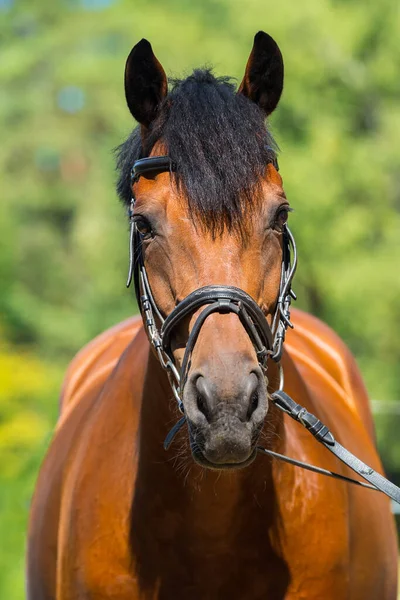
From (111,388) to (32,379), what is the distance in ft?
53.4

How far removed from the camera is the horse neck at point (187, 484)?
3.16m

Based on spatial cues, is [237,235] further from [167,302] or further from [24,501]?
[24,501]

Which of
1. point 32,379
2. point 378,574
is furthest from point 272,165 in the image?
point 32,379

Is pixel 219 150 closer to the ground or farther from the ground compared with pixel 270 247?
farther from the ground

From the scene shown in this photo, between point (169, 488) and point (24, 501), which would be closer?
point (169, 488)

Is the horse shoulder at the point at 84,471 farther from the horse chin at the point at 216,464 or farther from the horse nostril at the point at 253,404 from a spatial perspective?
the horse nostril at the point at 253,404

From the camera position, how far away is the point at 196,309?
2.76 meters

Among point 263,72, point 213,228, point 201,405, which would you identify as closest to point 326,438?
point 201,405

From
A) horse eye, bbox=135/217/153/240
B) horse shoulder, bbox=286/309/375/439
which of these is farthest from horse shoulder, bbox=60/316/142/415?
horse eye, bbox=135/217/153/240

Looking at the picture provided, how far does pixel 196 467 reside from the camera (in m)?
3.15

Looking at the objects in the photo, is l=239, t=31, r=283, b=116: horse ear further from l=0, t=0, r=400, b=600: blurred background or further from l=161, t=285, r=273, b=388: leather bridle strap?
l=0, t=0, r=400, b=600: blurred background

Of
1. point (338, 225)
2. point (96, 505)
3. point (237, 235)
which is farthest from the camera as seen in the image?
point (338, 225)

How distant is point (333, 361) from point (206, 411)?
2622 mm

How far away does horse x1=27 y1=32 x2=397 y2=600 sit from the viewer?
2709 mm
